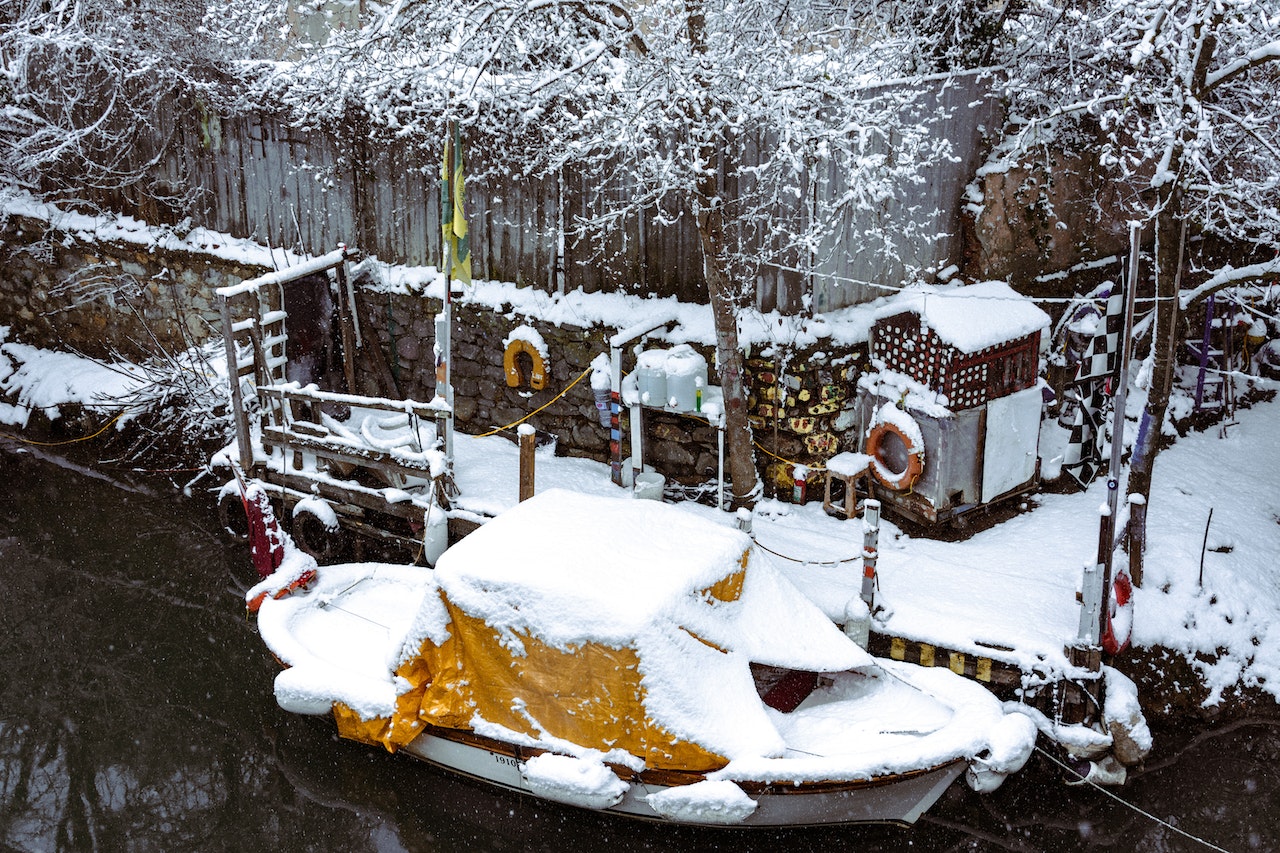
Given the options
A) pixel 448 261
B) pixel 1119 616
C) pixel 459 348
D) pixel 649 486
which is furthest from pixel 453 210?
pixel 1119 616

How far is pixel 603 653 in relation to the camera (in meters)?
7.46

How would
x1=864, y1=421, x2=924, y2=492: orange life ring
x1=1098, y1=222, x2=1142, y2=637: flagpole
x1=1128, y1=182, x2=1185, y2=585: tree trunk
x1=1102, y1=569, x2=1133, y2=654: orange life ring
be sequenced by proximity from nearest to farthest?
x1=1098, y1=222, x2=1142, y2=637: flagpole → x1=1102, y1=569, x2=1133, y2=654: orange life ring → x1=1128, y1=182, x2=1185, y2=585: tree trunk → x1=864, y1=421, x2=924, y2=492: orange life ring

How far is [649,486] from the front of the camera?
10484 millimetres

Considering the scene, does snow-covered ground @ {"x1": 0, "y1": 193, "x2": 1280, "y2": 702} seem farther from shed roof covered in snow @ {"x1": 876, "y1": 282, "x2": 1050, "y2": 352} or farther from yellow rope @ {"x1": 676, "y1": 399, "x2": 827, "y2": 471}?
shed roof covered in snow @ {"x1": 876, "y1": 282, "x2": 1050, "y2": 352}

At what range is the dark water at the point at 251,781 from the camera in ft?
27.0

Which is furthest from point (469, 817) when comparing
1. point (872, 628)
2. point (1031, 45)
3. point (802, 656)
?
point (1031, 45)

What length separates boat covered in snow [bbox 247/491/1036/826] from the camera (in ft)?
24.4

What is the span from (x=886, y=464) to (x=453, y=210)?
15.8 ft

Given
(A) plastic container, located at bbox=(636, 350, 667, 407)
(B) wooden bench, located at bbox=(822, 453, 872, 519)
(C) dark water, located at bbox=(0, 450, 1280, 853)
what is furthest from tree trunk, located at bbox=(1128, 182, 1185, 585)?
(A) plastic container, located at bbox=(636, 350, 667, 407)

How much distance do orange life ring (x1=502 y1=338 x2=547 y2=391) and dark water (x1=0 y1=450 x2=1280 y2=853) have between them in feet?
11.9

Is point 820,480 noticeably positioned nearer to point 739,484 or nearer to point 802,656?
point 739,484

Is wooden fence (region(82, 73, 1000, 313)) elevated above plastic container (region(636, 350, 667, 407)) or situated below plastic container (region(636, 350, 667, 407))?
above

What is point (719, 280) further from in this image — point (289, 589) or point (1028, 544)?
point (289, 589)

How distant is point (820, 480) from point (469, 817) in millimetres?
4718
